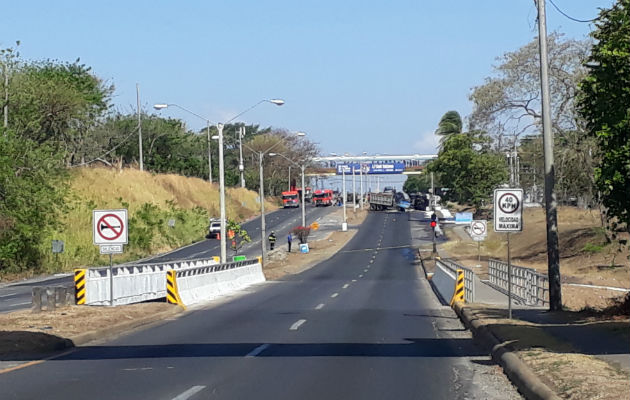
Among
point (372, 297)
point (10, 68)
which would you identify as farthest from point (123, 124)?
point (372, 297)

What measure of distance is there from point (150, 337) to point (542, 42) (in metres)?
11.7

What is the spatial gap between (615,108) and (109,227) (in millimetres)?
12803

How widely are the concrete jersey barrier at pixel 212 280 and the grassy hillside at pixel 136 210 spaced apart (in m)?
21.8

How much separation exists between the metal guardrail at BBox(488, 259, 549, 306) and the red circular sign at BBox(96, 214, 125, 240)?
11.9 m

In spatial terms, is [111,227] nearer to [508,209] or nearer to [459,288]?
[508,209]

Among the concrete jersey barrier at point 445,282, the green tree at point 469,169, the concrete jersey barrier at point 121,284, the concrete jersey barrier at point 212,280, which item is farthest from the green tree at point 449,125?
the concrete jersey barrier at point 121,284

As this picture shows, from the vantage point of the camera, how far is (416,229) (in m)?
98.6

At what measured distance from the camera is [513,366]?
1221 cm

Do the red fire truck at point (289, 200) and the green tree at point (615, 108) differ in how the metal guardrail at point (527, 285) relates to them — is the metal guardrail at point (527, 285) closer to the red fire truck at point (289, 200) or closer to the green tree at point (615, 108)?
the green tree at point (615, 108)

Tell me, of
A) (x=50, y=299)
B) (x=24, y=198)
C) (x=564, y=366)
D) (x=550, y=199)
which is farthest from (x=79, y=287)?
(x=24, y=198)

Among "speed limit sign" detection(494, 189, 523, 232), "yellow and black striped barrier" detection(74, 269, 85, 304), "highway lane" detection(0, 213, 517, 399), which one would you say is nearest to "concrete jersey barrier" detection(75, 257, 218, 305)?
"yellow and black striped barrier" detection(74, 269, 85, 304)

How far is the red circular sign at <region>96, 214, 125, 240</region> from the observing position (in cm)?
2295

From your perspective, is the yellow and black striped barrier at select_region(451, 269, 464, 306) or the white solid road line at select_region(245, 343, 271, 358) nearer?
the white solid road line at select_region(245, 343, 271, 358)

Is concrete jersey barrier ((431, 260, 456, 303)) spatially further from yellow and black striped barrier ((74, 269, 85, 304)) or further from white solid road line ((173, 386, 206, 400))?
white solid road line ((173, 386, 206, 400))
